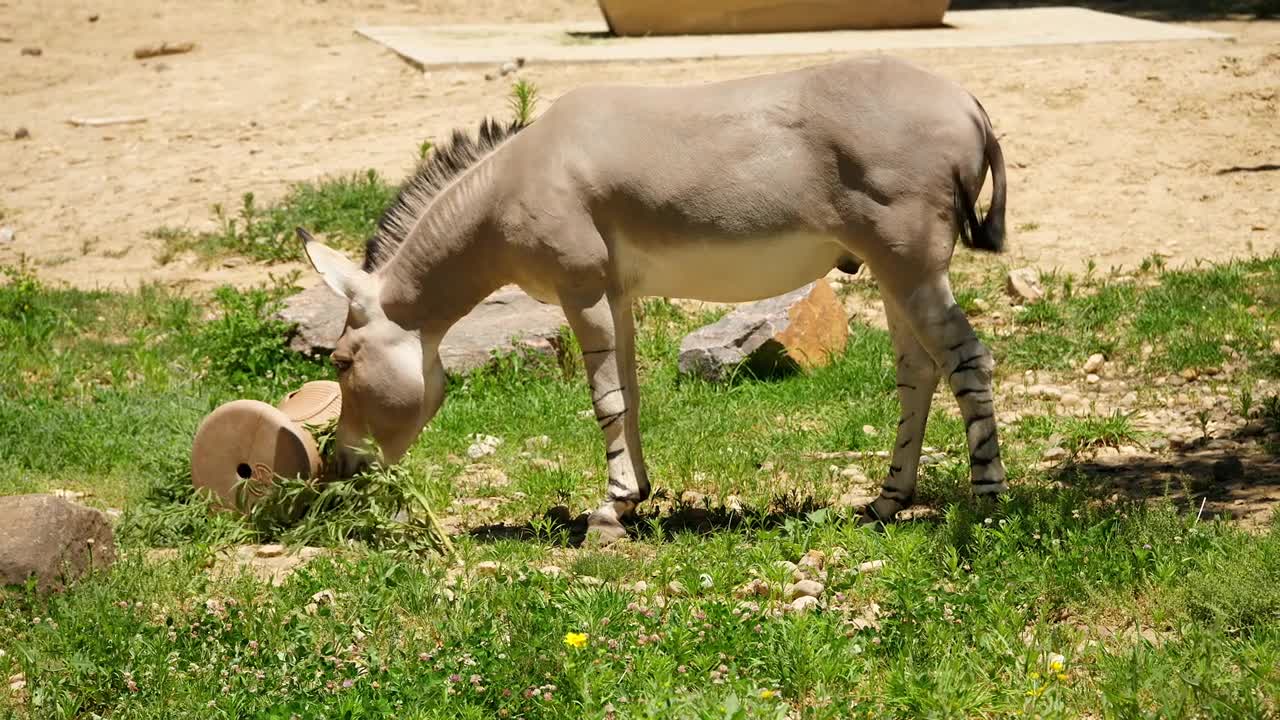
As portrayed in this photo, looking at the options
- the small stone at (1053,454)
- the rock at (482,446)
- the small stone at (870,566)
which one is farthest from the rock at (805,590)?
the rock at (482,446)

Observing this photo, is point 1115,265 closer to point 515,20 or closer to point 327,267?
point 327,267

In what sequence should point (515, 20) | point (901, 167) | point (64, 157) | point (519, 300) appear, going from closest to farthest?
1. point (901, 167)
2. point (519, 300)
3. point (64, 157)
4. point (515, 20)

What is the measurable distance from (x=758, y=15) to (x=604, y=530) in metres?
12.0

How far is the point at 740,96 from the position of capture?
21.1ft

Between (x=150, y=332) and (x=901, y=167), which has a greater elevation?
(x=901, y=167)

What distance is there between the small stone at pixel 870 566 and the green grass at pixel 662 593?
0.05 meters

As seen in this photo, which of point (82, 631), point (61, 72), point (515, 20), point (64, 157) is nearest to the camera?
point (82, 631)

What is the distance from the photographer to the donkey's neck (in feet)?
21.5

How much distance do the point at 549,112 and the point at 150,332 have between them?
504cm

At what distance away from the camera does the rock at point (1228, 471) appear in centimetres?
678

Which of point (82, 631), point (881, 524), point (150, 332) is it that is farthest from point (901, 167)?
point (150, 332)

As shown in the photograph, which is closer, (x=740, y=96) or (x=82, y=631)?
(x=82, y=631)

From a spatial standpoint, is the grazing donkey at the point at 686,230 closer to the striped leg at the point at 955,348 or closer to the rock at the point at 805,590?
the striped leg at the point at 955,348

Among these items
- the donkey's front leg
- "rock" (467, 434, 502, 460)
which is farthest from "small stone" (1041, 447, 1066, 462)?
"rock" (467, 434, 502, 460)
